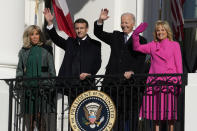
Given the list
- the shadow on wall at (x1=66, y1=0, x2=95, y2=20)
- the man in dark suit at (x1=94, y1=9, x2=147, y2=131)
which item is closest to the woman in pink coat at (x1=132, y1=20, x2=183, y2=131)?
the man in dark suit at (x1=94, y1=9, x2=147, y2=131)

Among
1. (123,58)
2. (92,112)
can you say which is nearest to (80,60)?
(123,58)

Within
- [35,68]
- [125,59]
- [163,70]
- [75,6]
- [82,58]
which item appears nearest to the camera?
[163,70]

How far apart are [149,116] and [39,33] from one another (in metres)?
2.21

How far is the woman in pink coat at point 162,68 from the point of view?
10.0 meters

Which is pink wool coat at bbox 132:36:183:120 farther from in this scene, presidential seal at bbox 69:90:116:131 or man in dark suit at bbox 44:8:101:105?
man in dark suit at bbox 44:8:101:105

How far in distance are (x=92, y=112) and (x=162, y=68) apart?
125 centimetres

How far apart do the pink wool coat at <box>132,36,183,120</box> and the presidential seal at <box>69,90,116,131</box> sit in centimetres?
51

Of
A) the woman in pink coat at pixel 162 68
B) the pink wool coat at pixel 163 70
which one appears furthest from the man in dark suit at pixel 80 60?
the pink wool coat at pixel 163 70

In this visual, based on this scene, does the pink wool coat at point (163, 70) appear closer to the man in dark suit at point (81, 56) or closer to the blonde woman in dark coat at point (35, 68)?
the man in dark suit at point (81, 56)

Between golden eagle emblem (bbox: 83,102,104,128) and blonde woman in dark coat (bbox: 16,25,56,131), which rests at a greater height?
blonde woman in dark coat (bbox: 16,25,56,131)

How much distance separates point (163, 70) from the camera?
10.1 m

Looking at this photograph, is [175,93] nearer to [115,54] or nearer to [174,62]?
[174,62]

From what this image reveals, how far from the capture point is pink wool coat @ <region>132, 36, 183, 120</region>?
10.0 metres

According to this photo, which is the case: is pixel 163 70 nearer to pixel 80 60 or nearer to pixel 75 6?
pixel 80 60
